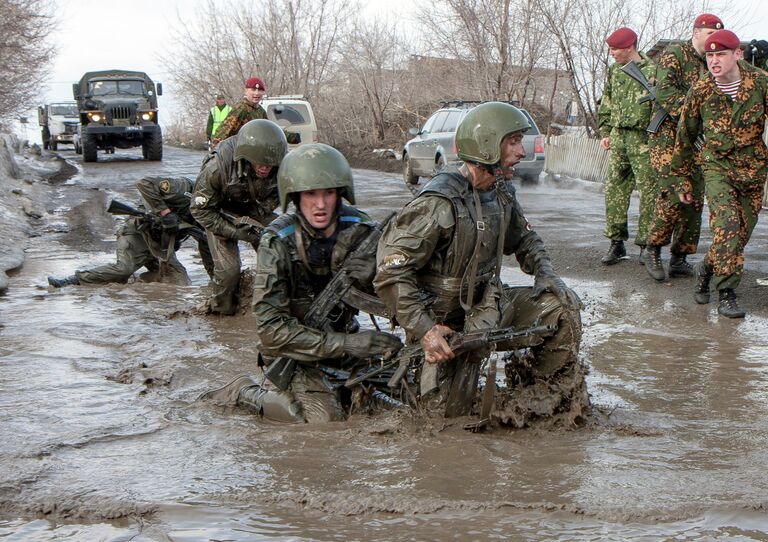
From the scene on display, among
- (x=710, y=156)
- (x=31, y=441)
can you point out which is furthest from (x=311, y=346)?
(x=710, y=156)

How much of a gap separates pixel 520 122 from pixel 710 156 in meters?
2.72

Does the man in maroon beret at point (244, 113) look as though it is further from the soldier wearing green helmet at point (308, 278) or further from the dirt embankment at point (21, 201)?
the soldier wearing green helmet at point (308, 278)

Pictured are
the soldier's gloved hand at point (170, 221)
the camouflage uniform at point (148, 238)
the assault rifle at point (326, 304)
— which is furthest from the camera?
the soldier's gloved hand at point (170, 221)

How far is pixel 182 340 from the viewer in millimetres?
6684

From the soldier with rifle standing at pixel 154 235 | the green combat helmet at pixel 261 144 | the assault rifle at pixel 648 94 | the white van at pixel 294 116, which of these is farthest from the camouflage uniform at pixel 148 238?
the white van at pixel 294 116

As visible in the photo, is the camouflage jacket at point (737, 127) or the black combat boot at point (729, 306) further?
the black combat boot at point (729, 306)

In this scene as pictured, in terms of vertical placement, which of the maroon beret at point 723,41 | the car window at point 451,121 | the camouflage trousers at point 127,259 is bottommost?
the camouflage trousers at point 127,259

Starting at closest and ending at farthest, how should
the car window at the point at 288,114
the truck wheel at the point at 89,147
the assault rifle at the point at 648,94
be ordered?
the assault rifle at the point at 648,94
the car window at the point at 288,114
the truck wheel at the point at 89,147

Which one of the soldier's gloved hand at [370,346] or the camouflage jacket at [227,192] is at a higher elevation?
the camouflage jacket at [227,192]

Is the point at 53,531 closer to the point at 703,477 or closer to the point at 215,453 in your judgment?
the point at 215,453

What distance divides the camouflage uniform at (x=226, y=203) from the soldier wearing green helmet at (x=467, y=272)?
2.60 metres

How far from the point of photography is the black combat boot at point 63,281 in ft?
27.9

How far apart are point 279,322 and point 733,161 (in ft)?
12.0

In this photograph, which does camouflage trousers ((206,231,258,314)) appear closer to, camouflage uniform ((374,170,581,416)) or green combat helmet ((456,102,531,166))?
camouflage uniform ((374,170,581,416))
